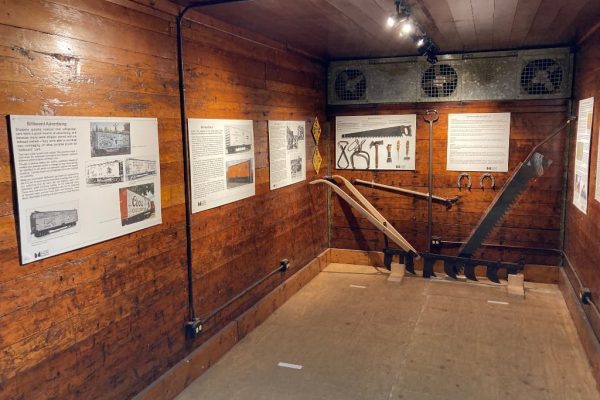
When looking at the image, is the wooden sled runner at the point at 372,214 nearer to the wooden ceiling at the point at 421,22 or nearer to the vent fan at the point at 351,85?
the vent fan at the point at 351,85

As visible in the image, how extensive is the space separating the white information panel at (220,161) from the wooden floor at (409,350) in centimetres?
128

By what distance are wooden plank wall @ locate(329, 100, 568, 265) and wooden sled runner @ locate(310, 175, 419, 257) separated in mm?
305

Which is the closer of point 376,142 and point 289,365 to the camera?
point 289,365

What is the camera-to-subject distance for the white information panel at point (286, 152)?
4.94m

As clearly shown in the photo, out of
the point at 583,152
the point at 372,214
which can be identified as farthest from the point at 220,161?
the point at 583,152

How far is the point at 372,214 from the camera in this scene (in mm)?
6219

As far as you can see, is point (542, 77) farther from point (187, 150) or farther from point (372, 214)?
point (187, 150)

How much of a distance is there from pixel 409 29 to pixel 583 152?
84.2 inches

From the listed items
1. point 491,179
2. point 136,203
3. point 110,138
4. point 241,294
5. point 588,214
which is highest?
point 110,138

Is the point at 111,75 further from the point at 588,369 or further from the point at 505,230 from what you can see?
the point at 505,230

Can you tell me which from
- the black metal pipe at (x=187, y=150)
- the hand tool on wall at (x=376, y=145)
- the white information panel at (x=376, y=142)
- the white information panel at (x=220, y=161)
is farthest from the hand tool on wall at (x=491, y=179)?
the black metal pipe at (x=187, y=150)

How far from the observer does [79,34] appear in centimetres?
258

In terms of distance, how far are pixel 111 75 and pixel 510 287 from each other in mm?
4644

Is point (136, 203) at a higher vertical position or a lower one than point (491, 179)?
higher
